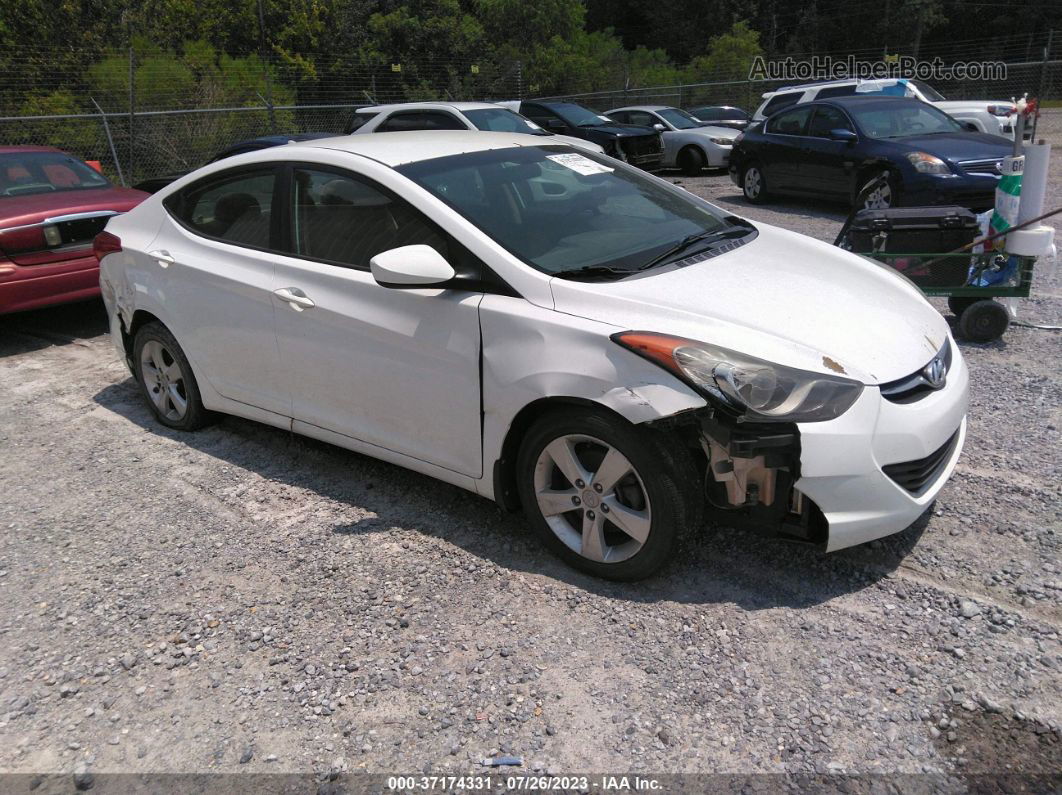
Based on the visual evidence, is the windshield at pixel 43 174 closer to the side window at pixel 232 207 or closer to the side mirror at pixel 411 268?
the side window at pixel 232 207

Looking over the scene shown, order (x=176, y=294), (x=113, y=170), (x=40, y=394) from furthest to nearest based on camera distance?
(x=113, y=170) → (x=40, y=394) → (x=176, y=294)

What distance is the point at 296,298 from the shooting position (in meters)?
3.97

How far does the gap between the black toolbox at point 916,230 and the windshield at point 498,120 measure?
754 cm

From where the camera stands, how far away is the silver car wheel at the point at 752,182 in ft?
41.4

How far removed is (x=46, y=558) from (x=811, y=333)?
3277 millimetres

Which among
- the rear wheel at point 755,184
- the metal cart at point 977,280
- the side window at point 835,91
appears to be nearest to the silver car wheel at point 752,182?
the rear wheel at point 755,184

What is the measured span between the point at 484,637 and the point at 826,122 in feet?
33.9

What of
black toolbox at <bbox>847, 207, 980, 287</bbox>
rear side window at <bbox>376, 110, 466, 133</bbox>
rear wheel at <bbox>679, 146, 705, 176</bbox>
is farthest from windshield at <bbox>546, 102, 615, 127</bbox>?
black toolbox at <bbox>847, 207, 980, 287</bbox>

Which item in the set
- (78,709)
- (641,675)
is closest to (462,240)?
(641,675)

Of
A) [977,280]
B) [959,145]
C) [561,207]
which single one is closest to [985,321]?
[977,280]

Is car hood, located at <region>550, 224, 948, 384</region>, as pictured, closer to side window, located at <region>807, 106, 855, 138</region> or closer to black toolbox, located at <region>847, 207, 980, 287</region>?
black toolbox, located at <region>847, 207, 980, 287</region>

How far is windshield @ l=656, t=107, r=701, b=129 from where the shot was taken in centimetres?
1797

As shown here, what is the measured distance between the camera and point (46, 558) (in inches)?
150

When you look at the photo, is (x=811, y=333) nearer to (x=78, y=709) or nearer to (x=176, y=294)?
(x=78, y=709)
